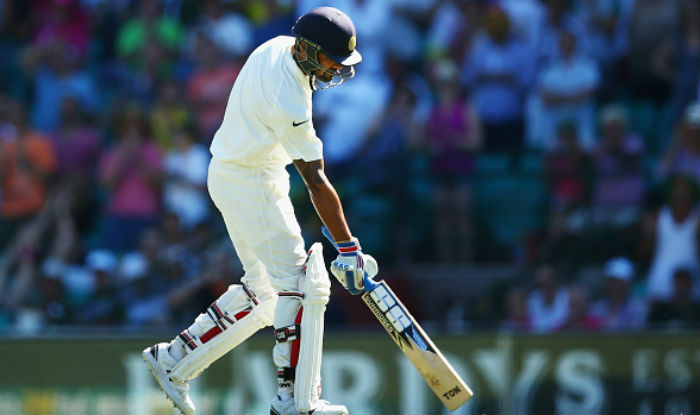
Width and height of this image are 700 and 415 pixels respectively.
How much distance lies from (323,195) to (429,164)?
4753mm

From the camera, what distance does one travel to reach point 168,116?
1127cm

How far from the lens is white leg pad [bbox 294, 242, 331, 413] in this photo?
19.3 feet

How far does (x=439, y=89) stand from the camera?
10828mm

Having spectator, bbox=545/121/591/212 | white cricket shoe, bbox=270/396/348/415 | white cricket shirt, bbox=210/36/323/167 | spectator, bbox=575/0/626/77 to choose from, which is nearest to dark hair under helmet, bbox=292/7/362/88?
white cricket shirt, bbox=210/36/323/167

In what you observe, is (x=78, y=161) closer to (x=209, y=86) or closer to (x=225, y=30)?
(x=209, y=86)

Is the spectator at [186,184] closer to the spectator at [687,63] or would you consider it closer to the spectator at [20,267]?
the spectator at [20,267]

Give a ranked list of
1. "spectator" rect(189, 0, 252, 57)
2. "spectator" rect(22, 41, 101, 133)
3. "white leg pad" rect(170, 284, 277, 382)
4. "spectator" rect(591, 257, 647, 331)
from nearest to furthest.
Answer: "white leg pad" rect(170, 284, 277, 382), "spectator" rect(591, 257, 647, 331), "spectator" rect(189, 0, 252, 57), "spectator" rect(22, 41, 101, 133)

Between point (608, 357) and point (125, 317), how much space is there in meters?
4.12

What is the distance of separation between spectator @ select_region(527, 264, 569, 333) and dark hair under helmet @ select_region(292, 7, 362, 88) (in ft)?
14.1

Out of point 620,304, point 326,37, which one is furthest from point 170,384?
point 620,304

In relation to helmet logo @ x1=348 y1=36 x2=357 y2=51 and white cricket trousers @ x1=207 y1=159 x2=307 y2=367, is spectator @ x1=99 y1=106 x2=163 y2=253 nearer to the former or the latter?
white cricket trousers @ x1=207 y1=159 x2=307 y2=367

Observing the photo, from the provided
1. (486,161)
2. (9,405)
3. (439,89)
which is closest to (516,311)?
(486,161)

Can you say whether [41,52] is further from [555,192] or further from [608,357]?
[608,357]

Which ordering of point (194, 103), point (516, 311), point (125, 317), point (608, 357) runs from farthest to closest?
point (194, 103)
point (125, 317)
point (516, 311)
point (608, 357)
